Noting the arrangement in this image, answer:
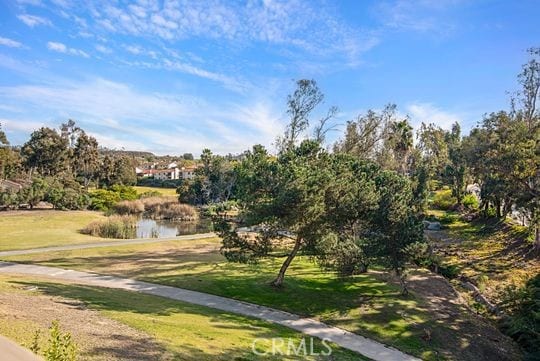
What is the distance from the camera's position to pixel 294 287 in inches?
835

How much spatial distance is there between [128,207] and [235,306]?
41898 mm

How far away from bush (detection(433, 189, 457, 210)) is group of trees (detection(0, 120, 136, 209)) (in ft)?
166

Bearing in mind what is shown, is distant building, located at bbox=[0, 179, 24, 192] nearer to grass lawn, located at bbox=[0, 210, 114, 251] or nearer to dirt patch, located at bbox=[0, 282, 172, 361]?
grass lawn, located at bbox=[0, 210, 114, 251]

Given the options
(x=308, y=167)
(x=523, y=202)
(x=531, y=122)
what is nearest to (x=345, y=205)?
(x=308, y=167)

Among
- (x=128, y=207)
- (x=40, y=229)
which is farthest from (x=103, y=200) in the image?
(x=40, y=229)

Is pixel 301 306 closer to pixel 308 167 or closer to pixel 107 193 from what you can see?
pixel 308 167

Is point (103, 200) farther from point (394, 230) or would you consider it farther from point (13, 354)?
point (13, 354)

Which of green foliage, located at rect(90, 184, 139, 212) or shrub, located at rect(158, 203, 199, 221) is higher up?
green foliage, located at rect(90, 184, 139, 212)

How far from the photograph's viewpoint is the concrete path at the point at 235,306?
1466 cm

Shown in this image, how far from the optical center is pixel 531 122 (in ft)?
107

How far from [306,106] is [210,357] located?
88.2ft

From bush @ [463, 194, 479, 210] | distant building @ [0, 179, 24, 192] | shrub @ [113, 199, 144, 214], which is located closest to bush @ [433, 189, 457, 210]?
bush @ [463, 194, 479, 210]

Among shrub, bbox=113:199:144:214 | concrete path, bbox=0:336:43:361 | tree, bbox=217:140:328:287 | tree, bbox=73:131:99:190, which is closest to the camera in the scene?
concrete path, bbox=0:336:43:361

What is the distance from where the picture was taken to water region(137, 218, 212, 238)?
139 ft
